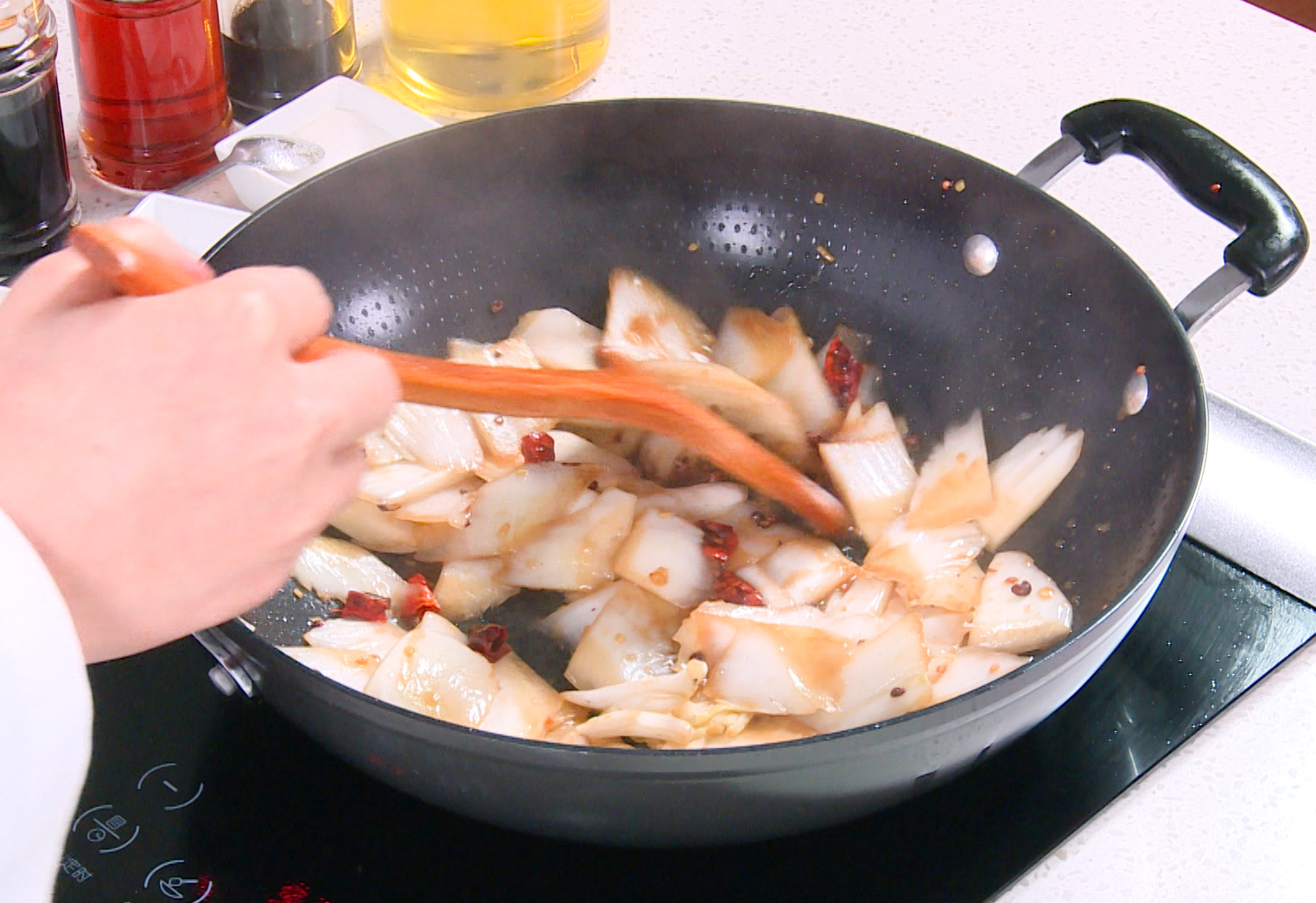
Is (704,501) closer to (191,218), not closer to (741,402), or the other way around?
(741,402)

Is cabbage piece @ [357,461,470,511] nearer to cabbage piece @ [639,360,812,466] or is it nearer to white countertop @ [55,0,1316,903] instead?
cabbage piece @ [639,360,812,466]

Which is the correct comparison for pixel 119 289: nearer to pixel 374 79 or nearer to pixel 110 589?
pixel 110 589

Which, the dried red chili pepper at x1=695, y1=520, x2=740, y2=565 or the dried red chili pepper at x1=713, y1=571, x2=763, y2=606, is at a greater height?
the dried red chili pepper at x1=695, y1=520, x2=740, y2=565

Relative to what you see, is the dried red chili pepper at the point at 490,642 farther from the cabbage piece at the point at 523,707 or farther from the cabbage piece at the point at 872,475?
the cabbage piece at the point at 872,475

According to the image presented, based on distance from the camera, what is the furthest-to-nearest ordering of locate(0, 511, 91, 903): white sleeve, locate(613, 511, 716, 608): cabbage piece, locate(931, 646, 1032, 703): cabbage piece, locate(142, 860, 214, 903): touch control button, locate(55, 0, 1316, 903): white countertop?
locate(55, 0, 1316, 903): white countertop
locate(613, 511, 716, 608): cabbage piece
locate(931, 646, 1032, 703): cabbage piece
locate(142, 860, 214, 903): touch control button
locate(0, 511, 91, 903): white sleeve

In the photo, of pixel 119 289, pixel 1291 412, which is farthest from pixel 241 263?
pixel 1291 412

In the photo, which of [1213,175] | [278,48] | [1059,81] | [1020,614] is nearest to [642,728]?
[1020,614]

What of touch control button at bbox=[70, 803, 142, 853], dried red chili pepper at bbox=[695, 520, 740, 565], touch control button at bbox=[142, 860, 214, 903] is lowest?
touch control button at bbox=[142, 860, 214, 903]

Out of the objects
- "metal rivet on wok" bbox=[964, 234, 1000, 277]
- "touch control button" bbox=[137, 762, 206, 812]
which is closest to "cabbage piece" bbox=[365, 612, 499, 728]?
"touch control button" bbox=[137, 762, 206, 812]
